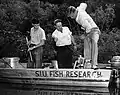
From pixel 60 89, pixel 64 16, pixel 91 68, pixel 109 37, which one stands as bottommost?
pixel 60 89

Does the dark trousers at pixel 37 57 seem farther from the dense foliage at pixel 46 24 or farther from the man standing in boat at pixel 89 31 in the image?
the dense foliage at pixel 46 24

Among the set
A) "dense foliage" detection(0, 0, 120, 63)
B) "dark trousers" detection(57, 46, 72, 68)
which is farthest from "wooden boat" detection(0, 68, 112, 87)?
"dense foliage" detection(0, 0, 120, 63)

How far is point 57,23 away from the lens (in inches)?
274

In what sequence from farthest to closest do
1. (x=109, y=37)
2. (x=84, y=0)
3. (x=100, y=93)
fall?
(x=84, y=0) → (x=109, y=37) → (x=100, y=93)

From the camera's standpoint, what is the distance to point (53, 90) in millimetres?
6797

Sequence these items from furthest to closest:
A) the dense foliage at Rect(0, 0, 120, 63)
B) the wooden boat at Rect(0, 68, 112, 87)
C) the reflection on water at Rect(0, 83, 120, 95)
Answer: the dense foliage at Rect(0, 0, 120, 63)
the wooden boat at Rect(0, 68, 112, 87)
the reflection on water at Rect(0, 83, 120, 95)

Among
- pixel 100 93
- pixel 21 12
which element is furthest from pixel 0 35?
pixel 100 93

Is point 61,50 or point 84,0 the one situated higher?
point 84,0

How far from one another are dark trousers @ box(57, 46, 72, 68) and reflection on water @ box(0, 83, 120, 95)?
0.55 metres

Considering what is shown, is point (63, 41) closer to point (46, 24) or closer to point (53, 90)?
point (53, 90)

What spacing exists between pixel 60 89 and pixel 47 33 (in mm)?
5500

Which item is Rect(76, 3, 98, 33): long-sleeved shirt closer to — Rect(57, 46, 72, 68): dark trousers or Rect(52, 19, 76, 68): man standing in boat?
Rect(52, 19, 76, 68): man standing in boat

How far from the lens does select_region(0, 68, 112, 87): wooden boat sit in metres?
6.49

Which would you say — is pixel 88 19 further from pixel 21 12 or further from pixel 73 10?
pixel 21 12
